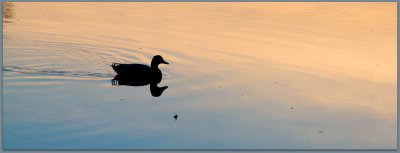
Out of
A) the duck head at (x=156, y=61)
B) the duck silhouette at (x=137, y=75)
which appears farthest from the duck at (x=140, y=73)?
the duck head at (x=156, y=61)

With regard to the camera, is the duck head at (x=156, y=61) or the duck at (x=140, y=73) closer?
the duck at (x=140, y=73)

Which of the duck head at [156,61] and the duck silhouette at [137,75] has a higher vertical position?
the duck head at [156,61]

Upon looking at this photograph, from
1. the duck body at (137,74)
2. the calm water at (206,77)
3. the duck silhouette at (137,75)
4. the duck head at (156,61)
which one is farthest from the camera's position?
the duck head at (156,61)

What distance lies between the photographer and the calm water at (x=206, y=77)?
862 centimetres

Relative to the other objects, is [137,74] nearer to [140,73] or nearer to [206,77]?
[140,73]

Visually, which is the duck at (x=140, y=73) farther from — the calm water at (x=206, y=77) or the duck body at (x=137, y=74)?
the calm water at (x=206, y=77)

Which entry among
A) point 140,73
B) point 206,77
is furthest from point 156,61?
point 206,77

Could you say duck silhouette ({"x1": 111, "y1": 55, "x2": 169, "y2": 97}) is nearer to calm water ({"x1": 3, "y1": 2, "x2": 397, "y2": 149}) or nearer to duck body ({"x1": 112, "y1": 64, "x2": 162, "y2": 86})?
duck body ({"x1": 112, "y1": 64, "x2": 162, "y2": 86})

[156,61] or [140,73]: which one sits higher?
[156,61]

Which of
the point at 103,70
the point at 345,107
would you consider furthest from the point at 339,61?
the point at 103,70

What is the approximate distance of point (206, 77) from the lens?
1128 centimetres

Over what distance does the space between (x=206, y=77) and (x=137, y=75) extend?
107 cm

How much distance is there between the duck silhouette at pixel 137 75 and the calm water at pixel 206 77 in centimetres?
17

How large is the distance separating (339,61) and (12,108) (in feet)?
18.1
